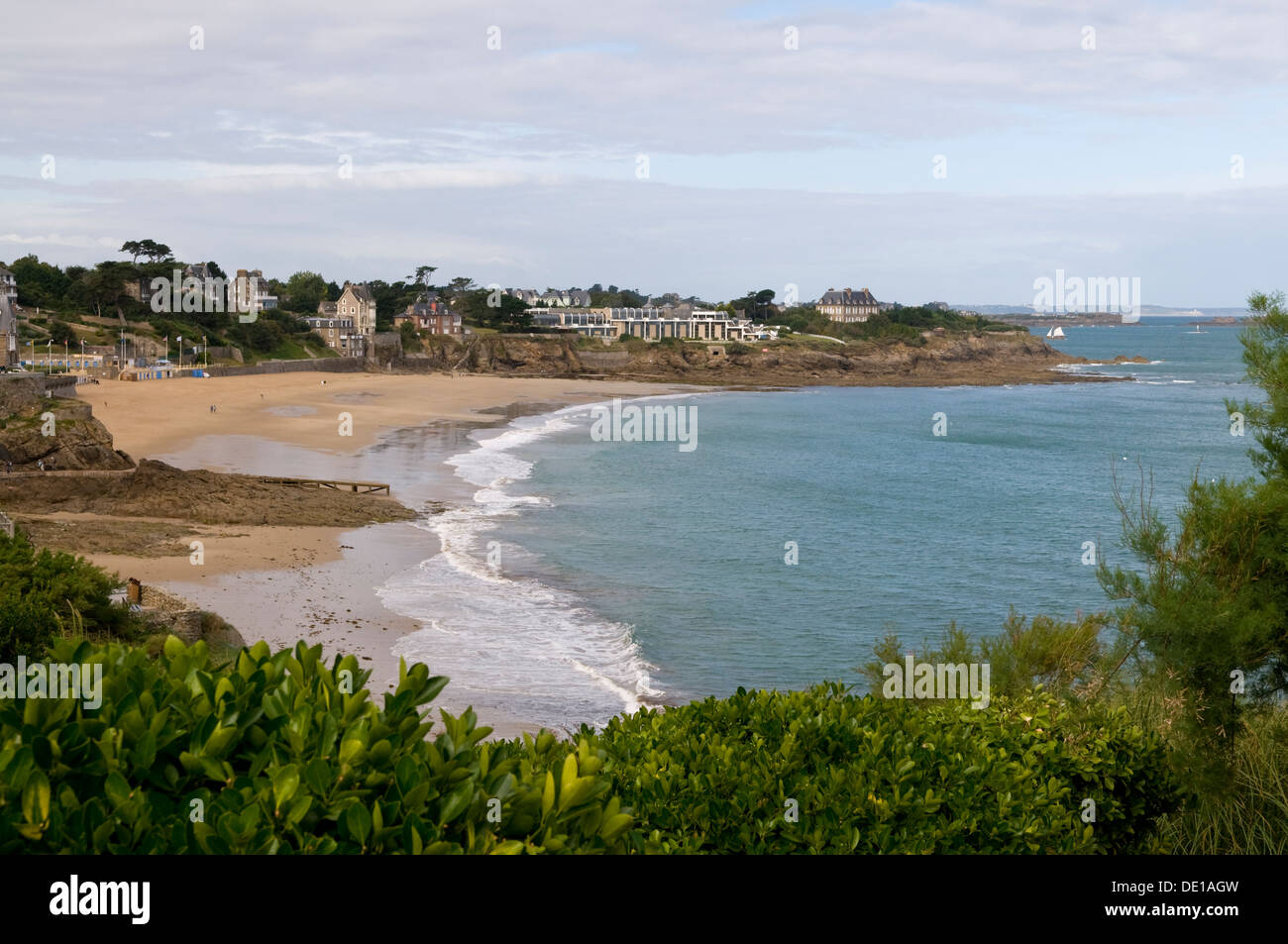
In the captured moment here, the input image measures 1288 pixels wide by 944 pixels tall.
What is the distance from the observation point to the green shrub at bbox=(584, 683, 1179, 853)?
5379 mm

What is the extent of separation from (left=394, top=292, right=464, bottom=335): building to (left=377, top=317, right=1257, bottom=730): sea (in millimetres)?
54705

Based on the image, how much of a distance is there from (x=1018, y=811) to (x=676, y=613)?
19537 millimetres

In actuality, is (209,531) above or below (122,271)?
below

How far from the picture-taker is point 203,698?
→ 4.12m

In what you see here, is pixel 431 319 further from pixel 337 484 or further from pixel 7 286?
pixel 337 484

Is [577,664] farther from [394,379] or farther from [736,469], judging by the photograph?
[394,379]

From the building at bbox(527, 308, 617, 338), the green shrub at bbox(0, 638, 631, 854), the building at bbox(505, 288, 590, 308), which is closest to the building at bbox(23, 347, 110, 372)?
the building at bbox(527, 308, 617, 338)

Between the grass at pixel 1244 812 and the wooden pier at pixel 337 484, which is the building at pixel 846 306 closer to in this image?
the wooden pier at pixel 337 484

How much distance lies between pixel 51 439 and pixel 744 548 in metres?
23.2

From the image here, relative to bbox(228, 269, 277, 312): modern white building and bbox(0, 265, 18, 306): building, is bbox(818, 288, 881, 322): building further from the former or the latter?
bbox(0, 265, 18, 306): building

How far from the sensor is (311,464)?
45.4m

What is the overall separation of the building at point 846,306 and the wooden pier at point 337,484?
14246 cm
